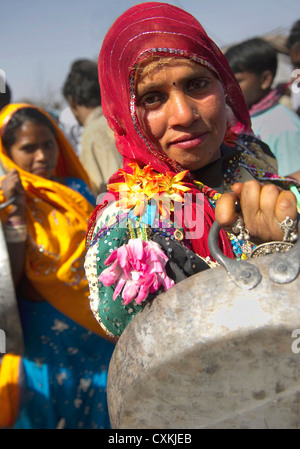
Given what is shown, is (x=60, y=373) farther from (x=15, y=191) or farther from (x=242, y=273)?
(x=242, y=273)

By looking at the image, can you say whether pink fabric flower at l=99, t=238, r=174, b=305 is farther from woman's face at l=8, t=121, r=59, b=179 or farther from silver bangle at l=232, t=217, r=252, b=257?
woman's face at l=8, t=121, r=59, b=179

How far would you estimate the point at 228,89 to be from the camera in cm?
171

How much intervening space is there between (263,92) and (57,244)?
219 cm

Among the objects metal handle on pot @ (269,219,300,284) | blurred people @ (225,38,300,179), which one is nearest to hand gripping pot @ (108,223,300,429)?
metal handle on pot @ (269,219,300,284)

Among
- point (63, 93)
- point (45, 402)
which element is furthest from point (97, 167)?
point (45, 402)

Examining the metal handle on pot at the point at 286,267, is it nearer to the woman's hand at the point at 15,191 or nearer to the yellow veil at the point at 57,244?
the yellow veil at the point at 57,244

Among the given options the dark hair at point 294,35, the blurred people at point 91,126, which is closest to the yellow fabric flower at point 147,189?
the blurred people at point 91,126

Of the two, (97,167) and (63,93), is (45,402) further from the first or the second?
(63,93)

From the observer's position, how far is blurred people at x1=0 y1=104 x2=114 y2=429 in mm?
3092

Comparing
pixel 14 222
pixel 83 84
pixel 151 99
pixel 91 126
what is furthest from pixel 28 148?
pixel 151 99

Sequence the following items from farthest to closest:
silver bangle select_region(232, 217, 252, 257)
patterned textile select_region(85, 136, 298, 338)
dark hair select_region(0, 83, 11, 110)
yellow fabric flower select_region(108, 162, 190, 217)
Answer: dark hair select_region(0, 83, 11, 110), yellow fabric flower select_region(108, 162, 190, 217), patterned textile select_region(85, 136, 298, 338), silver bangle select_region(232, 217, 252, 257)

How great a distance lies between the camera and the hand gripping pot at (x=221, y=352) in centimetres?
103

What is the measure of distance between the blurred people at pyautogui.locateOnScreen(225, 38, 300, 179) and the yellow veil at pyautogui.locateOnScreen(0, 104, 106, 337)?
158cm

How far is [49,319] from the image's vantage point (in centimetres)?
323
